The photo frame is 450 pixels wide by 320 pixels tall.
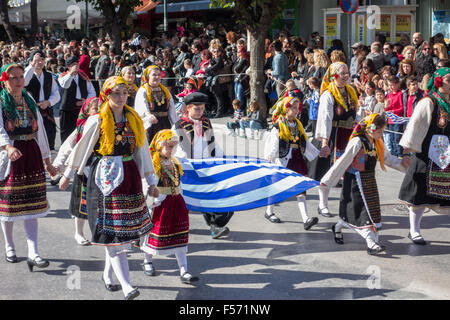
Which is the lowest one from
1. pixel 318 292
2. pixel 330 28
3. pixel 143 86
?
pixel 318 292

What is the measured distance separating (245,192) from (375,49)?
8.51 metres

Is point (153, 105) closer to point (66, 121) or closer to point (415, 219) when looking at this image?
point (66, 121)

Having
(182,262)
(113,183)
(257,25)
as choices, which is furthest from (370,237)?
(257,25)

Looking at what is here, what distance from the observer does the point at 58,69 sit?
1916 centimetres

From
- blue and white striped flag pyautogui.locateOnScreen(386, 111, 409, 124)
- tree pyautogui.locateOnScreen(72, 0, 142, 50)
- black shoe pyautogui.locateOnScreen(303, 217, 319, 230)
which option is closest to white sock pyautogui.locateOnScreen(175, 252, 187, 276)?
black shoe pyautogui.locateOnScreen(303, 217, 319, 230)

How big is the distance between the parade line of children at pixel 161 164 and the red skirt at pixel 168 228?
0.01 metres

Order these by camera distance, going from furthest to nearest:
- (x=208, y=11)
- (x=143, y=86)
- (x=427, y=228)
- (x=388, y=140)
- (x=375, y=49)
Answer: (x=208, y=11), (x=375, y=49), (x=388, y=140), (x=143, y=86), (x=427, y=228)

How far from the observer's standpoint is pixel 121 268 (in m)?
6.08

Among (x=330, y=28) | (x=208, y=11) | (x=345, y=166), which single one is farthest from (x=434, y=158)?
(x=208, y=11)

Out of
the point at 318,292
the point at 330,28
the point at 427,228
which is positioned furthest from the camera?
the point at 330,28

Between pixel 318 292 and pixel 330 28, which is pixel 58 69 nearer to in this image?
pixel 330 28

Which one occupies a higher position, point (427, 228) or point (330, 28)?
point (330, 28)

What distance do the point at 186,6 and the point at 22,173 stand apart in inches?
939

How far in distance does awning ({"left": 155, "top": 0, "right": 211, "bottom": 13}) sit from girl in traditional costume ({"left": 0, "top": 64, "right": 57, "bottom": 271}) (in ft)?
72.8
